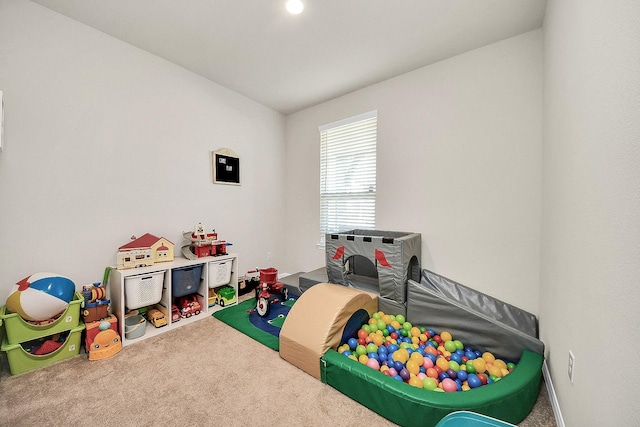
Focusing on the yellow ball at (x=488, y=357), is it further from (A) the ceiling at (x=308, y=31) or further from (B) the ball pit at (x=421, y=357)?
(A) the ceiling at (x=308, y=31)

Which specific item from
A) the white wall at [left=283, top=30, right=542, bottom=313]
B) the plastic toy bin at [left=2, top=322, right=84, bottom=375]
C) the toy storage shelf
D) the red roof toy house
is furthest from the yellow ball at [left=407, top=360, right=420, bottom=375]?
the plastic toy bin at [left=2, top=322, right=84, bottom=375]

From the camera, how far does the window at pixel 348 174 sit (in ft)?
10.3

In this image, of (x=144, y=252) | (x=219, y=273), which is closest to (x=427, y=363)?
(x=219, y=273)

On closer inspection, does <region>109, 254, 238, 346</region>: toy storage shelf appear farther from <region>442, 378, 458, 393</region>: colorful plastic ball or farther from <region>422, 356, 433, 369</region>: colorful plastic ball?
<region>442, 378, 458, 393</region>: colorful plastic ball

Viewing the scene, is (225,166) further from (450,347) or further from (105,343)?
(450,347)

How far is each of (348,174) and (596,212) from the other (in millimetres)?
2564

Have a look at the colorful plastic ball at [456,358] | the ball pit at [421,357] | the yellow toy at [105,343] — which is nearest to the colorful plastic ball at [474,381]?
the ball pit at [421,357]

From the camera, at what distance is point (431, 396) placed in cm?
126

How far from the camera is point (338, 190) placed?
11.3 ft

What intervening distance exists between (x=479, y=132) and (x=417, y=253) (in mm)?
1373

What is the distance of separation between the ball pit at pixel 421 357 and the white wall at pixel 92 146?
2295 mm

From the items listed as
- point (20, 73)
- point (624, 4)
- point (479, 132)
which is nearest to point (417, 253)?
point (479, 132)

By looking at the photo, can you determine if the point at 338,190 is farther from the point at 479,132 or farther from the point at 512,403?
the point at 512,403

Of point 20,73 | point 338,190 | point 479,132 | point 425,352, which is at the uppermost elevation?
point 20,73
